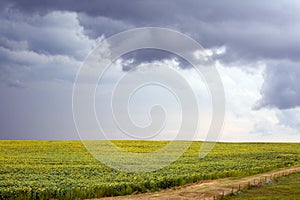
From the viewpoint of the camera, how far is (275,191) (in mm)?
26156

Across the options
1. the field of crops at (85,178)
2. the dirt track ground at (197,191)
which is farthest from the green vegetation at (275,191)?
the field of crops at (85,178)

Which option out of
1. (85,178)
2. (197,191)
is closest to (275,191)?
(197,191)

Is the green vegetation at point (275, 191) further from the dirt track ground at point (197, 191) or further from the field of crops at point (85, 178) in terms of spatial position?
the field of crops at point (85, 178)

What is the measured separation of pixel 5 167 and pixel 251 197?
76.0ft

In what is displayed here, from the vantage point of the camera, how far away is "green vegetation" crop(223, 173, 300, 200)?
23672 millimetres

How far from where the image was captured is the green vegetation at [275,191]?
2367 cm

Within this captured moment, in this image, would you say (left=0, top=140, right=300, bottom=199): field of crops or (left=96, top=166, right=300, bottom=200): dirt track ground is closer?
(left=0, top=140, right=300, bottom=199): field of crops

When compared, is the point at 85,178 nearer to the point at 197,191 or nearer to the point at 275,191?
the point at 197,191

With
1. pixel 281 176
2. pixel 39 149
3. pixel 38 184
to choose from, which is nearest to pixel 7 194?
pixel 38 184

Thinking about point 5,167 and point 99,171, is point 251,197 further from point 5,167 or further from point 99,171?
point 5,167

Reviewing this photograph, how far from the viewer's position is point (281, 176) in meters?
34.2

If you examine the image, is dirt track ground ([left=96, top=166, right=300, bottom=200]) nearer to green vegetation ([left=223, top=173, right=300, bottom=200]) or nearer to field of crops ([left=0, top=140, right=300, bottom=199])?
field of crops ([left=0, top=140, right=300, bottom=199])

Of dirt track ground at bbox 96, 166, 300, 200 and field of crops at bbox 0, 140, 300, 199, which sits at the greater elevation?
field of crops at bbox 0, 140, 300, 199

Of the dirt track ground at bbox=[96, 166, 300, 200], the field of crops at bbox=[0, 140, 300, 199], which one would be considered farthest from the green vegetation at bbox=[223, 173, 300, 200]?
the field of crops at bbox=[0, 140, 300, 199]
